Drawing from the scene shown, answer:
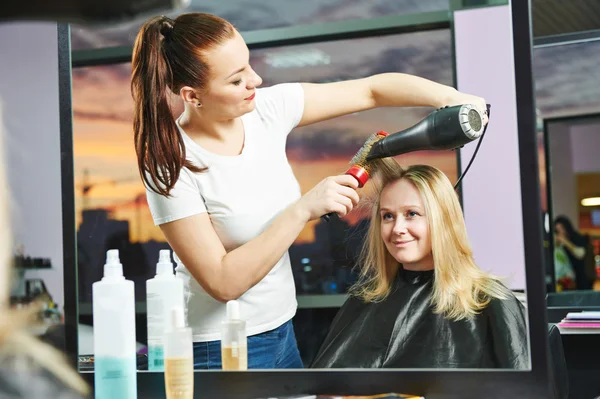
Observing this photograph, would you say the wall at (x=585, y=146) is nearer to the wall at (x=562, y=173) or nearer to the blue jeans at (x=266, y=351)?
the wall at (x=562, y=173)

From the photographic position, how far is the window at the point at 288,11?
5.31 feet

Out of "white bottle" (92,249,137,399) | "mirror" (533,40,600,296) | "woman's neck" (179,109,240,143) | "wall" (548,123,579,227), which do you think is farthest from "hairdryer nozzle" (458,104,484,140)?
"wall" (548,123,579,227)

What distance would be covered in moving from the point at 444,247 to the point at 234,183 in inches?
19.9

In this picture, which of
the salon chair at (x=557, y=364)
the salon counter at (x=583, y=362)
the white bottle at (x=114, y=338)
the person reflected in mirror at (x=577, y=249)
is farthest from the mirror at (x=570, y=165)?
the white bottle at (x=114, y=338)

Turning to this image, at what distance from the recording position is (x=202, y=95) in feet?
5.49

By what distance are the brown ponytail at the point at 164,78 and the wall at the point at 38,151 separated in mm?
276

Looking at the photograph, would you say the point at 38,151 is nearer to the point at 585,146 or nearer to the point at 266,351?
the point at 266,351

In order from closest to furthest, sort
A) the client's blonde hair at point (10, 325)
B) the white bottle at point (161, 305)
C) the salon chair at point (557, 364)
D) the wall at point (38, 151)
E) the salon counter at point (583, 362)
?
1. the client's blonde hair at point (10, 325)
2. the white bottle at point (161, 305)
3. the wall at point (38, 151)
4. the salon chair at point (557, 364)
5. the salon counter at point (583, 362)

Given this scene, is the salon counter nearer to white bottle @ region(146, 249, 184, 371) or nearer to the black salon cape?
the black salon cape

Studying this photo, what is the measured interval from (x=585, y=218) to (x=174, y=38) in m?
3.60

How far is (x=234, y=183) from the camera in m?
1.65

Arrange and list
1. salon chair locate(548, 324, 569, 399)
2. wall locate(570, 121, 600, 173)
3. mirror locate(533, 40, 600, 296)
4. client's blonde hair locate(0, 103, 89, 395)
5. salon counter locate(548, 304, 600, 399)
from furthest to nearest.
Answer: wall locate(570, 121, 600, 173) → mirror locate(533, 40, 600, 296) → salon counter locate(548, 304, 600, 399) → salon chair locate(548, 324, 569, 399) → client's blonde hair locate(0, 103, 89, 395)

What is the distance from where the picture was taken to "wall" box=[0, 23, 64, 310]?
1.86m

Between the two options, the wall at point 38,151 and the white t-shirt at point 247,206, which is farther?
the wall at point 38,151
